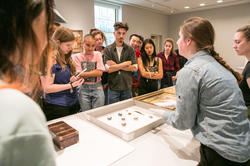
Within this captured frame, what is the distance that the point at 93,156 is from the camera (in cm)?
93

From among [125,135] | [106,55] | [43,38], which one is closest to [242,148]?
[125,135]

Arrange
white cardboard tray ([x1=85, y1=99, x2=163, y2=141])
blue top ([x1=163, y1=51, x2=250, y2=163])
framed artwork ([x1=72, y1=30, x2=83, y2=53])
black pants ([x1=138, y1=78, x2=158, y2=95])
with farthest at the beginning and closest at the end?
framed artwork ([x1=72, y1=30, x2=83, y2=53]), black pants ([x1=138, y1=78, x2=158, y2=95]), white cardboard tray ([x1=85, y1=99, x2=163, y2=141]), blue top ([x1=163, y1=51, x2=250, y2=163])

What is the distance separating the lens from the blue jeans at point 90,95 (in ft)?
6.87

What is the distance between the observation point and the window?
517 cm

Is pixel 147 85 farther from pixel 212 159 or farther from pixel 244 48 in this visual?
pixel 212 159

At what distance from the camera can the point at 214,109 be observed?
33.5 inches

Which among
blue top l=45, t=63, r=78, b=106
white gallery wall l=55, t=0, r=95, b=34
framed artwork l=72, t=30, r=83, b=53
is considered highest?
white gallery wall l=55, t=0, r=95, b=34

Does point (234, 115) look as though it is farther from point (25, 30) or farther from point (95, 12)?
point (95, 12)

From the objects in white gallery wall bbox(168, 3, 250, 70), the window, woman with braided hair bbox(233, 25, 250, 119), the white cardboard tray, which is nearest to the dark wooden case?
the white cardboard tray

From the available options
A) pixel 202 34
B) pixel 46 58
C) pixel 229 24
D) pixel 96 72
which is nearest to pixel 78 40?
pixel 96 72

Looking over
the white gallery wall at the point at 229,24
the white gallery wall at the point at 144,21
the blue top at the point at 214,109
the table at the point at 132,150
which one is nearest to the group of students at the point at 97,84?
the blue top at the point at 214,109

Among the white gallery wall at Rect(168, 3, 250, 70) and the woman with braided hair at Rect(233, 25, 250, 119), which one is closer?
the woman with braided hair at Rect(233, 25, 250, 119)

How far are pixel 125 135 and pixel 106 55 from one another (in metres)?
1.49

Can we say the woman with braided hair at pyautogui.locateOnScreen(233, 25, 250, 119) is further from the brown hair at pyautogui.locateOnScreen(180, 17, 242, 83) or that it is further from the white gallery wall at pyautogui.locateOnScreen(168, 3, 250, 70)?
the white gallery wall at pyautogui.locateOnScreen(168, 3, 250, 70)
